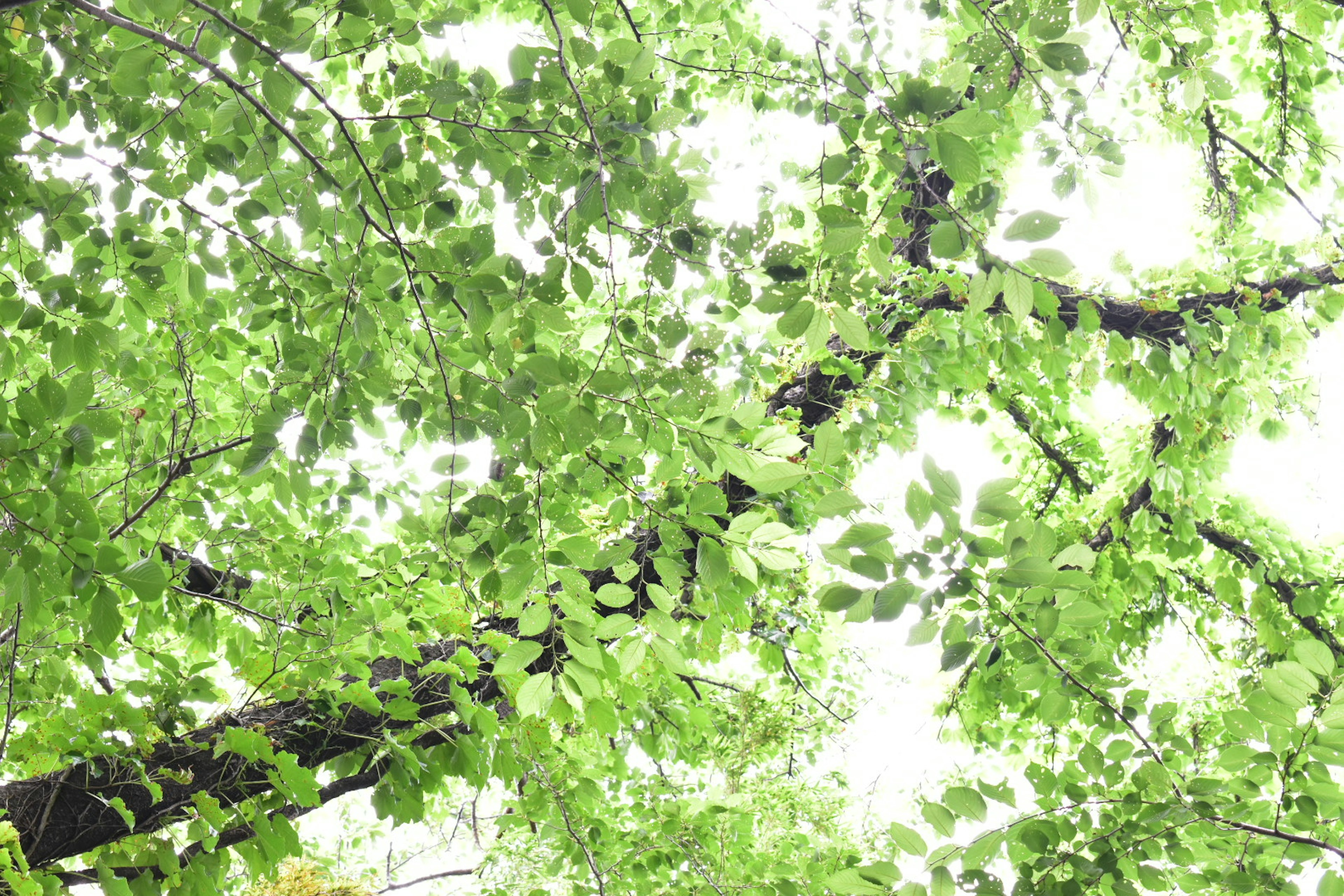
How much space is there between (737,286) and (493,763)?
131cm

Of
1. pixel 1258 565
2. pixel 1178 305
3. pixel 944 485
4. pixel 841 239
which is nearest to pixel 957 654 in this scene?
pixel 944 485

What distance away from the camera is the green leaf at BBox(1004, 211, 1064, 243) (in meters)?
0.93

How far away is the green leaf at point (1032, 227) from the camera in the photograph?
0.93 m

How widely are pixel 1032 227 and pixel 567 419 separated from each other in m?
0.70

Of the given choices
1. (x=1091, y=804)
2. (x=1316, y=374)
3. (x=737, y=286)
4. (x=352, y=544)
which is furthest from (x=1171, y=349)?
(x=352, y=544)

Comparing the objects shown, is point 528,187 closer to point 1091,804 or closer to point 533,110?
point 533,110

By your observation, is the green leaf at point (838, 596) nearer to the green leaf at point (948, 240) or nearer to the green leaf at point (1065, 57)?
the green leaf at point (948, 240)

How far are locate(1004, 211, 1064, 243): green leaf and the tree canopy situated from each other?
0.01 metres

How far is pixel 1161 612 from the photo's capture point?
4.07 metres

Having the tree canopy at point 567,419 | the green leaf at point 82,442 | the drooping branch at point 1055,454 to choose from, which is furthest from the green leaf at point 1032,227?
the drooping branch at point 1055,454

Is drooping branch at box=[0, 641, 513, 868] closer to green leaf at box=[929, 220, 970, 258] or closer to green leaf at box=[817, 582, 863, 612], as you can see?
green leaf at box=[817, 582, 863, 612]

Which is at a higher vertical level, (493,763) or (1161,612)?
(1161,612)

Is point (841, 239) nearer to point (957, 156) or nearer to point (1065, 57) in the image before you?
point (957, 156)

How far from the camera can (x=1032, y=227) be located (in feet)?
3.07
